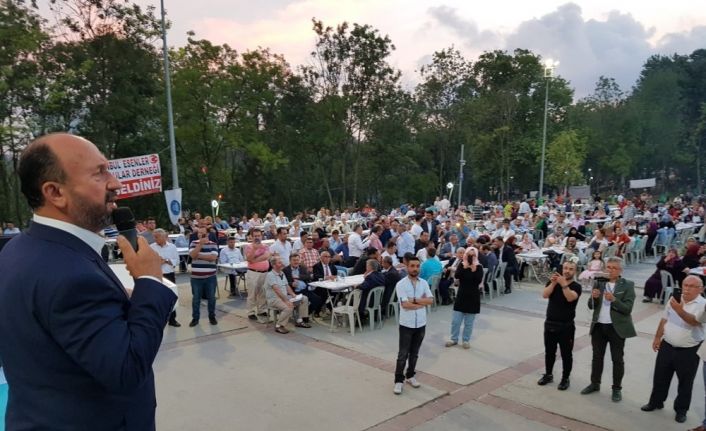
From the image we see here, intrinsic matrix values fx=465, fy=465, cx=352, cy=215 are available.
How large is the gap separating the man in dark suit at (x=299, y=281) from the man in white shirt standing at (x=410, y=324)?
334cm

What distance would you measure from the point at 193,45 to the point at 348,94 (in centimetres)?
996

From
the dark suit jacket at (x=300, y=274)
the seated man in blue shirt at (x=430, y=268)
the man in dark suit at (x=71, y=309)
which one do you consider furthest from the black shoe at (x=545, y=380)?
the man in dark suit at (x=71, y=309)

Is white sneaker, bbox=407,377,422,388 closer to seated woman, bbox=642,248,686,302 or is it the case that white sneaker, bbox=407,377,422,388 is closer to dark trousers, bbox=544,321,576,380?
dark trousers, bbox=544,321,576,380

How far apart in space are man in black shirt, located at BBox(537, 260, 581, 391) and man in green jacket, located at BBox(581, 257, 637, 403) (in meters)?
0.22

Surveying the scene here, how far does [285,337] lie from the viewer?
779 cm

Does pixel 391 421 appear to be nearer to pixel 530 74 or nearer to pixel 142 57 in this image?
pixel 142 57

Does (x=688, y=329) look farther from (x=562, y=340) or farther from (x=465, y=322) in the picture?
(x=465, y=322)

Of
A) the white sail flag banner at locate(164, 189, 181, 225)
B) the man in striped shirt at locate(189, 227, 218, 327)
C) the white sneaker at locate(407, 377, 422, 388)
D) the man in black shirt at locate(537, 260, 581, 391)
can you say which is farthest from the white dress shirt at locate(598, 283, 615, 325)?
the white sail flag banner at locate(164, 189, 181, 225)

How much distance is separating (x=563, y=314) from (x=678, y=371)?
3.95ft

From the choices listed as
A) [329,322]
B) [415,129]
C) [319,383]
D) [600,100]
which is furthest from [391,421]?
[600,100]

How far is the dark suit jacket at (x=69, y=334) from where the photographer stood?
115 centimetres

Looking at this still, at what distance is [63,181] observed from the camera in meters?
1.26

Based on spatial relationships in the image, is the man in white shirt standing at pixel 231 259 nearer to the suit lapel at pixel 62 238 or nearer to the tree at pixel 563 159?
the suit lapel at pixel 62 238

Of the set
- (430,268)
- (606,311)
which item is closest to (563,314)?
(606,311)
